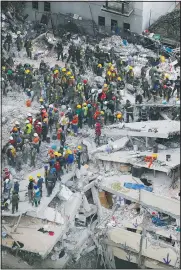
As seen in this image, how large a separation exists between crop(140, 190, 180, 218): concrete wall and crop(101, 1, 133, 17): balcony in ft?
50.2

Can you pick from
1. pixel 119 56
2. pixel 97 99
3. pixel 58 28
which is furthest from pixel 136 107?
pixel 58 28

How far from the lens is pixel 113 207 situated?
1842 inches

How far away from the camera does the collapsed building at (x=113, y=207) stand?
146ft

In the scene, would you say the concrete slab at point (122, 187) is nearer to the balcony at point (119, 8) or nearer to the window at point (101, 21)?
the balcony at point (119, 8)

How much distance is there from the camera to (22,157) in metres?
47.5

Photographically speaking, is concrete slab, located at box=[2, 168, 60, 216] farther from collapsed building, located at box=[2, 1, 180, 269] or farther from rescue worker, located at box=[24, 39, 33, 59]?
rescue worker, located at box=[24, 39, 33, 59]

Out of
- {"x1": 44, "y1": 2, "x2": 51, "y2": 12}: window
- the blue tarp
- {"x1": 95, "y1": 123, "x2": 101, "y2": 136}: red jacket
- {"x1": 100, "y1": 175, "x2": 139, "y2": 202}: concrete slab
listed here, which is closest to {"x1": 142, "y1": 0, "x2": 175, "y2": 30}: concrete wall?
{"x1": 44, "y1": 2, "x2": 51, "y2": 12}: window

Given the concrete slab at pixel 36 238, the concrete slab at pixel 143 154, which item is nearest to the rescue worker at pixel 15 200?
the concrete slab at pixel 36 238

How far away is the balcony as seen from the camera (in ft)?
188

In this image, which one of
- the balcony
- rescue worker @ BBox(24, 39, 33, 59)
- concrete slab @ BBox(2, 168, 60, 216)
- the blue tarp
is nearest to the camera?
concrete slab @ BBox(2, 168, 60, 216)

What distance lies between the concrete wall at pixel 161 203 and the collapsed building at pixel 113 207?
0.16 feet

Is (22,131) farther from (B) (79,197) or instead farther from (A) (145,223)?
(A) (145,223)

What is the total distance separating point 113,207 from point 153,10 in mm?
16775

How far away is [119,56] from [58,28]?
5292 mm
